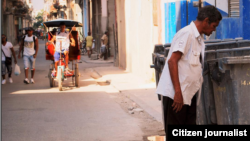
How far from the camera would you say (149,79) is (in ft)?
48.0

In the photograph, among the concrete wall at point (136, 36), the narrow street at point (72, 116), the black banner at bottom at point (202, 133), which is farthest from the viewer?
the concrete wall at point (136, 36)

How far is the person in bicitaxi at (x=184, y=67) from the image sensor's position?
4418 millimetres

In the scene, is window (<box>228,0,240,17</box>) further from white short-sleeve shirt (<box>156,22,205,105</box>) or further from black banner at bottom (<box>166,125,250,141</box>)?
black banner at bottom (<box>166,125,250,141</box>)

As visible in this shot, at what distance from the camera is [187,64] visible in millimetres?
4477

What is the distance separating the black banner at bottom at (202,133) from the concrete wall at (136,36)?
9.48 m

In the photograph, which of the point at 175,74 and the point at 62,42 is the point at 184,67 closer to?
the point at 175,74

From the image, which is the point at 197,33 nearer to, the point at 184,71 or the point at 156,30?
the point at 184,71

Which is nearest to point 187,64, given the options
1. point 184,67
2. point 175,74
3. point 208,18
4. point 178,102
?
point 184,67

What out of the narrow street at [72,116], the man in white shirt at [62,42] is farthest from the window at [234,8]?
the man in white shirt at [62,42]

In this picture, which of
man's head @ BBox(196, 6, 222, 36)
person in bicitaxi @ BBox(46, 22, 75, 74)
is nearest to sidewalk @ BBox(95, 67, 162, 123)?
person in bicitaxi @ BBox(46, 22, 75, 74)

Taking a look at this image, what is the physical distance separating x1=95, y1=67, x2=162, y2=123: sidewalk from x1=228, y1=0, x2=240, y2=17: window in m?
2.69

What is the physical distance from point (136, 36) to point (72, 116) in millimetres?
8513

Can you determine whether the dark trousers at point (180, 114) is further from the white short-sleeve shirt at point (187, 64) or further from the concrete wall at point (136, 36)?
the concrete wall at point (136, 36)

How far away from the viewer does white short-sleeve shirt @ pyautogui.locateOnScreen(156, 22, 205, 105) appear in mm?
4430
